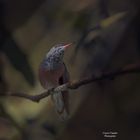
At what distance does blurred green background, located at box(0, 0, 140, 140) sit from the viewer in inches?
63.9

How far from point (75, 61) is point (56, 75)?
0.09m

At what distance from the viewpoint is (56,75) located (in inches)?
66.4

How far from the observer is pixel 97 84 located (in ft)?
5.47

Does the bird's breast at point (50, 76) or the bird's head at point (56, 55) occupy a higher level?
the bird's head at point (56, 55)

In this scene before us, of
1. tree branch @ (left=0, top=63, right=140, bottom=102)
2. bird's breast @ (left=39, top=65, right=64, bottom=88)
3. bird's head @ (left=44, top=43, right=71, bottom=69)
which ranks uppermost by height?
bird's head @ (left=44, top=43, right=71, bottom=69)

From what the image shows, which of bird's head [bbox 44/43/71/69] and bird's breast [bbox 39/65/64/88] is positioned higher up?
bird's head [bbox 44/43/71/69]

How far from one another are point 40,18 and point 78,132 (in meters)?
0.48

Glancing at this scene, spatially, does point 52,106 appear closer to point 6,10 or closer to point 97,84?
point 97,84

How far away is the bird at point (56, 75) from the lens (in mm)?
1688

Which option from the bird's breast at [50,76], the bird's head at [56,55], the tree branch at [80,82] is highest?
the bird's head at [56,55]

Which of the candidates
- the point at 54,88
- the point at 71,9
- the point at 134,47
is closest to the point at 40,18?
the point at 71,9

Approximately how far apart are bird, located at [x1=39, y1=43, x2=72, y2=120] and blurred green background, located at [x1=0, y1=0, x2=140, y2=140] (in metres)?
0.02

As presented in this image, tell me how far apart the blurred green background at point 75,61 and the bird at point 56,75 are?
0.07 feet

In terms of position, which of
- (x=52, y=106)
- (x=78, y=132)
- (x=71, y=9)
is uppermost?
(x=71, y=9)
